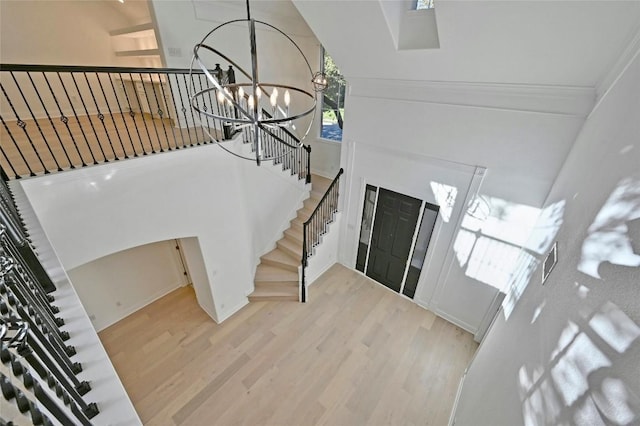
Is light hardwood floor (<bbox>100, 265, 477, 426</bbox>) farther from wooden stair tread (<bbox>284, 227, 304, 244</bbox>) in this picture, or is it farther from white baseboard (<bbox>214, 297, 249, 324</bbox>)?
wooden stair tread (<bbox>284, 227, 304, 244</bbox>)

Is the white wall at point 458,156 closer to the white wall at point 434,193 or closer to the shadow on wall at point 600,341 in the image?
the white wall at point 434,193

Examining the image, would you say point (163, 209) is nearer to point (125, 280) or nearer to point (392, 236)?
point (125, 280)

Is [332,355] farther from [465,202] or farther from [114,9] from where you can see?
[114,9]

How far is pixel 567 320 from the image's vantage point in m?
1.33

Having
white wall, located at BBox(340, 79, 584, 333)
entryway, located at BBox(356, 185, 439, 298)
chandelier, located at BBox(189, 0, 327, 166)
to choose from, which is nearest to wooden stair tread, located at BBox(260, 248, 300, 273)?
entryway, located at BBox(356, 185, 439, 298)

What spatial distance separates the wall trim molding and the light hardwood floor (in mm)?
3727

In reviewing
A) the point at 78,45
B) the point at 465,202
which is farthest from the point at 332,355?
the point at 78,45

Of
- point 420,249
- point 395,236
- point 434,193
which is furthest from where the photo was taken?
point 395,236

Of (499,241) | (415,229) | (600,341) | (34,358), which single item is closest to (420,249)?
(415,229)

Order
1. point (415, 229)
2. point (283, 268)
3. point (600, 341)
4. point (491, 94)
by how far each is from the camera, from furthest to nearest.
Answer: point (283, 268) → point (415, 229) → point (491, 94) → point (600, 341)

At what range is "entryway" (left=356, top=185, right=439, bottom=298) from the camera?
473 centimetres

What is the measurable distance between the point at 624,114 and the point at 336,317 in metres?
4.52

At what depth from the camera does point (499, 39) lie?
2.74 metres

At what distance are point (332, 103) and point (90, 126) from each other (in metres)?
5.14
